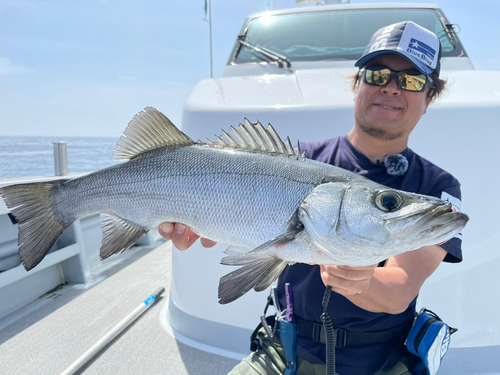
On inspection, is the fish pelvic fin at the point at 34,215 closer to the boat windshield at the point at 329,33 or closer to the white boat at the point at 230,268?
the white boat at the point at 230,268

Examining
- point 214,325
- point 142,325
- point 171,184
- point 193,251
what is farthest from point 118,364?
point 171,184

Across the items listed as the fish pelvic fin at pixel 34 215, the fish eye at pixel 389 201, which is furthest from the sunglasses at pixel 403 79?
the fish pelvic fin at pixel 34 215

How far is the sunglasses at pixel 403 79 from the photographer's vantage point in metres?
1.94

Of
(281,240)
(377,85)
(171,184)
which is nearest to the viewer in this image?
(281,240)

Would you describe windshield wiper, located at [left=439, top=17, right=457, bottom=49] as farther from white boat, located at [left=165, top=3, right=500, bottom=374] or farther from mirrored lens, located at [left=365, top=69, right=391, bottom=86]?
mirrored lens, located at [left=365, top=69, right=391, bottom=86]

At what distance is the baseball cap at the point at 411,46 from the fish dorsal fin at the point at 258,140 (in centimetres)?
78

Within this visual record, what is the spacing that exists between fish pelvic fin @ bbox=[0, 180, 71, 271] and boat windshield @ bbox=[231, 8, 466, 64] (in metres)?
2.59

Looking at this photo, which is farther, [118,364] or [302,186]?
[118,364]

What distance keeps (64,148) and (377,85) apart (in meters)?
4.10

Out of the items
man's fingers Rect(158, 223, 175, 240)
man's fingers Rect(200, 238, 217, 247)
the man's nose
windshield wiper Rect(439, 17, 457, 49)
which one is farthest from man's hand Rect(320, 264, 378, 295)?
windshield wiper Rect(439, 17, 457, 49)

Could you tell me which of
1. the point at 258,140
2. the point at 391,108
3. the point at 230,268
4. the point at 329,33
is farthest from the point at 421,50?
the point at 329,33

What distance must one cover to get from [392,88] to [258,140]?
0.82 m

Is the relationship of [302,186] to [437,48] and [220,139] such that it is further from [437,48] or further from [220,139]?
[437,48]

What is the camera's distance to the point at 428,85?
6.51 feet
